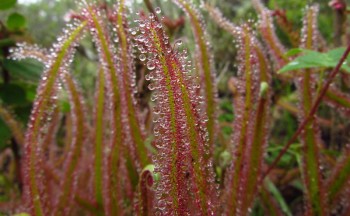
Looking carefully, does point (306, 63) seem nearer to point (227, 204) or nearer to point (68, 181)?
point (227, 204)

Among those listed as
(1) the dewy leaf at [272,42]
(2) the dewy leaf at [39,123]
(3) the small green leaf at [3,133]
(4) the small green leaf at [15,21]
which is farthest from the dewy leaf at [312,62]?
(4) the small green leaf at [15,21]

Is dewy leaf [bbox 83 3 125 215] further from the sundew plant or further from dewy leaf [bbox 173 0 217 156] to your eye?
dewy leaf [bbox 173 0 217 156]

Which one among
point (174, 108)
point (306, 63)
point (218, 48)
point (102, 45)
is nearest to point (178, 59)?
point (174, 108)

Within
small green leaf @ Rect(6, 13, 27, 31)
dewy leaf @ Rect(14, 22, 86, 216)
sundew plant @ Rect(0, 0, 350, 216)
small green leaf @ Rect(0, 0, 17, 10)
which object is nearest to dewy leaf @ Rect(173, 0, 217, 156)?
sundew plant @ Rect(0, 0, 350, 216)

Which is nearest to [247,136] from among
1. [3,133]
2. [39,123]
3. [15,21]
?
[39,123]

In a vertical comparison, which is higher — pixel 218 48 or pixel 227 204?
pixel 218 48

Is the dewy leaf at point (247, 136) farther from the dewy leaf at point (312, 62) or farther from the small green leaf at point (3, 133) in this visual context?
the small green leaf at point (3, 133)
